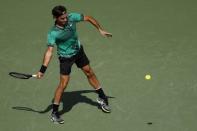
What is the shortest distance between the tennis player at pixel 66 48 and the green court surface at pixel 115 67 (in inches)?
14.5

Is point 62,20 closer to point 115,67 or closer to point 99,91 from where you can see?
point 99,91

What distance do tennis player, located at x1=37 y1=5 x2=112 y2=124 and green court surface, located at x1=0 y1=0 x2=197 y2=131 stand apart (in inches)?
14.5

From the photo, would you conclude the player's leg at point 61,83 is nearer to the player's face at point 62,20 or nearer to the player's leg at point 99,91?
the player's leg at point 99,91

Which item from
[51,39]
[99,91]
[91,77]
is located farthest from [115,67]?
[51,39]

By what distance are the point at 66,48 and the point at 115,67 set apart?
7.37 ft

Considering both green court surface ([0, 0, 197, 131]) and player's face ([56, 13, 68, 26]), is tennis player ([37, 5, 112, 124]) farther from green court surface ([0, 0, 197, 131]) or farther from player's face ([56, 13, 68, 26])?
green court surface ([0, 0, 197, 131])

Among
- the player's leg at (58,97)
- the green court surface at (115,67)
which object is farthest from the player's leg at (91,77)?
the player's leg at (58,97)

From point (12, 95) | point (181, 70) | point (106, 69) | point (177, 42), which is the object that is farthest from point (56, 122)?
point (177, 42)

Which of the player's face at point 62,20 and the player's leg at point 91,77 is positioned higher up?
the player's face at point 62,20

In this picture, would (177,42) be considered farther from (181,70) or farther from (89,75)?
(89,75)

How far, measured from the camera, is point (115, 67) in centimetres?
1101

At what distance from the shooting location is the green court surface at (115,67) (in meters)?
9.50

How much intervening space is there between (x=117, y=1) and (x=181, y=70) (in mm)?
3544

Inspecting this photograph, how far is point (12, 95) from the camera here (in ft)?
33.8
